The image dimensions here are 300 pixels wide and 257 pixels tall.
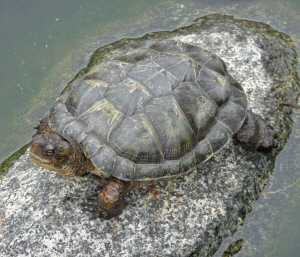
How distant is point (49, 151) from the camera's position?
3.21 m

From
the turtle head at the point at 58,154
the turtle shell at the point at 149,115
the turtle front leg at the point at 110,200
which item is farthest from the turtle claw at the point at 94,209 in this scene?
the turtle shell at the point at 149,115

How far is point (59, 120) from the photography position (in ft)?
12.0

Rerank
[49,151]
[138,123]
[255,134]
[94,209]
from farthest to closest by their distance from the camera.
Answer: [255,134] → [94,209] → [138,123] → [49,151]

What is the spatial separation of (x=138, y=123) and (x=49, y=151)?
2.93 ft

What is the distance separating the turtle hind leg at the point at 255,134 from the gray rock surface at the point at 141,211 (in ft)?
0.48

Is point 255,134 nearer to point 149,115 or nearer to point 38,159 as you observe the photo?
point 149,115

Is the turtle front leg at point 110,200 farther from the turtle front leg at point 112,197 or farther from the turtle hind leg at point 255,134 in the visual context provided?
the turtle hind leg at point 255,134

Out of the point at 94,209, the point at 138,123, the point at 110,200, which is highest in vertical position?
the point at 138,123

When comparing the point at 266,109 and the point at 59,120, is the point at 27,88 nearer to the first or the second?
the point at 59,120

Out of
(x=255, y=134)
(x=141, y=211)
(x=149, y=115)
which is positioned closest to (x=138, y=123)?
(x=149, y=115)

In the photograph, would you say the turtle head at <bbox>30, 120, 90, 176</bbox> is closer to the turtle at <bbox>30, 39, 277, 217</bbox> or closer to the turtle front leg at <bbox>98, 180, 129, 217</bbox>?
the turtle at <bbox>30, 39, 277, 217</bbox>

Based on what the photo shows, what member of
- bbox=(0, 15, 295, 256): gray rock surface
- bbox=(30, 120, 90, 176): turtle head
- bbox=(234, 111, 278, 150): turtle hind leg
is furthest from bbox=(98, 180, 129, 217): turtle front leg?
bbox=(234, 111, 278, 150): turtle hind leg

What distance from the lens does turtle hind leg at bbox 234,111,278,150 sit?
4.18 metres

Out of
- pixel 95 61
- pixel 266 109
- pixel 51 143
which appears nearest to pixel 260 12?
pixel 266 109
